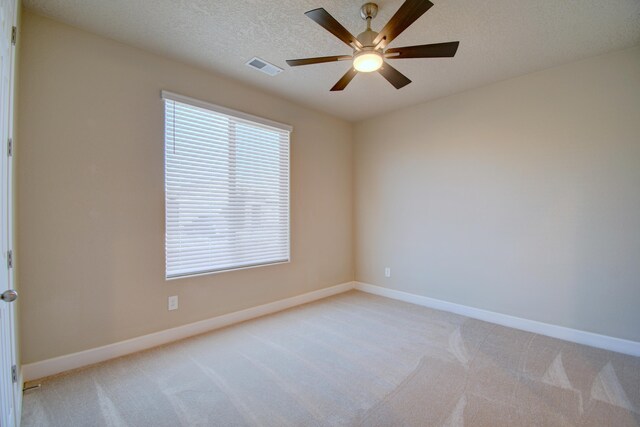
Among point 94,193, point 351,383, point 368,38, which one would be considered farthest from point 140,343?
point 368,38

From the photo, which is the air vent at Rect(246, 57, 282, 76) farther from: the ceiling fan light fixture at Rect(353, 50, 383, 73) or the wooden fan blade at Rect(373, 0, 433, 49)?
the wooden fan blade at Rect(373, 0, 433, 49)

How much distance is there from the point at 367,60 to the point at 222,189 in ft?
6.47

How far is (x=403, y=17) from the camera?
1711 mm

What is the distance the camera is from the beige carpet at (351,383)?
1803 mm

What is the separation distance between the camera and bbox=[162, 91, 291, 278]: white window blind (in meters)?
2.87

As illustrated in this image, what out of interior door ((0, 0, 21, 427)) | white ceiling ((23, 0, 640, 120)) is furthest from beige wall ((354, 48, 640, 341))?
interior door ((0, 0, 21, 427))

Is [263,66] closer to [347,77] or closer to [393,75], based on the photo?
[347,77]

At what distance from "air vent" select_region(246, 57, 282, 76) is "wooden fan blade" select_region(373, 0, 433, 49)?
1.34m

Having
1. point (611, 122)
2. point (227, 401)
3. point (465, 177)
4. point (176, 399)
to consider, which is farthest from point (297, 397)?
point (611, 122)

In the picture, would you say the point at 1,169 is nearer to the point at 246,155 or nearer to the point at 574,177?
the point at 246,155

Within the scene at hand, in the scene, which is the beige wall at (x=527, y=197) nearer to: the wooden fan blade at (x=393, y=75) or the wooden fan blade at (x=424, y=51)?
the wooden fan blade at (x=393, y=75)

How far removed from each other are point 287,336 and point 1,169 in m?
2.44

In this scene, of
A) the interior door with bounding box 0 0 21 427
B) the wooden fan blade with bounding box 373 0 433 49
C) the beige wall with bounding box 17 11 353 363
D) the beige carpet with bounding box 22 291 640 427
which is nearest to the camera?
the interior door with bounding box 0 0 21 427

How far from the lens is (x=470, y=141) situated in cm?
355
